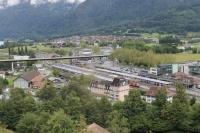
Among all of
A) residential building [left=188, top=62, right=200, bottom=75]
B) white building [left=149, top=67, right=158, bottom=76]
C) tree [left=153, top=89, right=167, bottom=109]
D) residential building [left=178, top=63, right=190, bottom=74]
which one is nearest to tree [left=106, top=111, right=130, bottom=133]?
tree [left=153, top=89, right=167, bottom=109]

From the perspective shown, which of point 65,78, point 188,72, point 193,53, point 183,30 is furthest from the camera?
point 183,30

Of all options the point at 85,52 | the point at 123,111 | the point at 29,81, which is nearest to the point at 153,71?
the point at 29,81

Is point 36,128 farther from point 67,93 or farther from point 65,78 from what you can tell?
point 65,78

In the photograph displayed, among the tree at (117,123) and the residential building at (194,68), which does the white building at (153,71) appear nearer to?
the residential building at (194,68)

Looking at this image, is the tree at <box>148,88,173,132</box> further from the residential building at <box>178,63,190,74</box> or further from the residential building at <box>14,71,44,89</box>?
the residential building at <box>178,63,190,74</box>

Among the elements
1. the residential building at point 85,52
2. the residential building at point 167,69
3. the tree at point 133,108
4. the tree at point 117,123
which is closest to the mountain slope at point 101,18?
the residential building at point 85,52

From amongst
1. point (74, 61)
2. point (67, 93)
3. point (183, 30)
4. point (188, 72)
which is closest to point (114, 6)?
point (183, 30)
